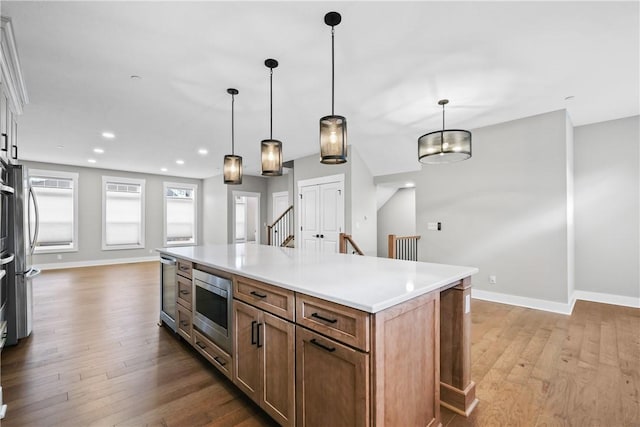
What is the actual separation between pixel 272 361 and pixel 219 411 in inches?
24.9

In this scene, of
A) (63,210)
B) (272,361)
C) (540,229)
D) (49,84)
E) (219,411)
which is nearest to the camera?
(272,361)

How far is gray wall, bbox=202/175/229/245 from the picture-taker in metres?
8.83

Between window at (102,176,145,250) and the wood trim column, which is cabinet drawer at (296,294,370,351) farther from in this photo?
window at (102,176,145,250)

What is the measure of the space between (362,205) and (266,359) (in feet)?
15.2

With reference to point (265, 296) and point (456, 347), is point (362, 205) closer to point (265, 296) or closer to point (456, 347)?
point (456, 347)

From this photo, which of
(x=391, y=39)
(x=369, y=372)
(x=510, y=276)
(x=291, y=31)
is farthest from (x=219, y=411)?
(x=510, y=276)

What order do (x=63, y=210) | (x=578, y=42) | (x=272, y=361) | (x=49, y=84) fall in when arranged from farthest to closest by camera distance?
(x=63, y=210) < (x=49, y=84) < (x=578, y=42) < (x=272, y=361)

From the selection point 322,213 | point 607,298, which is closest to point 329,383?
point 322,213

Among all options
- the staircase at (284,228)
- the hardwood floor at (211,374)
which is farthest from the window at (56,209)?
the staircase at (284,228)

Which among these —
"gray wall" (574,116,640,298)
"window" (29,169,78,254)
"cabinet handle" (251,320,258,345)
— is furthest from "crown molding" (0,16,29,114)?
"gray wall" (574,116,640,298)

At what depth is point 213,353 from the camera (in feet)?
7.61

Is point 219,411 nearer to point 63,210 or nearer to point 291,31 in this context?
point 291,31

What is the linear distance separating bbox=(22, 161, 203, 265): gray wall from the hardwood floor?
4.48m

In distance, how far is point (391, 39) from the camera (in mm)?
2385
